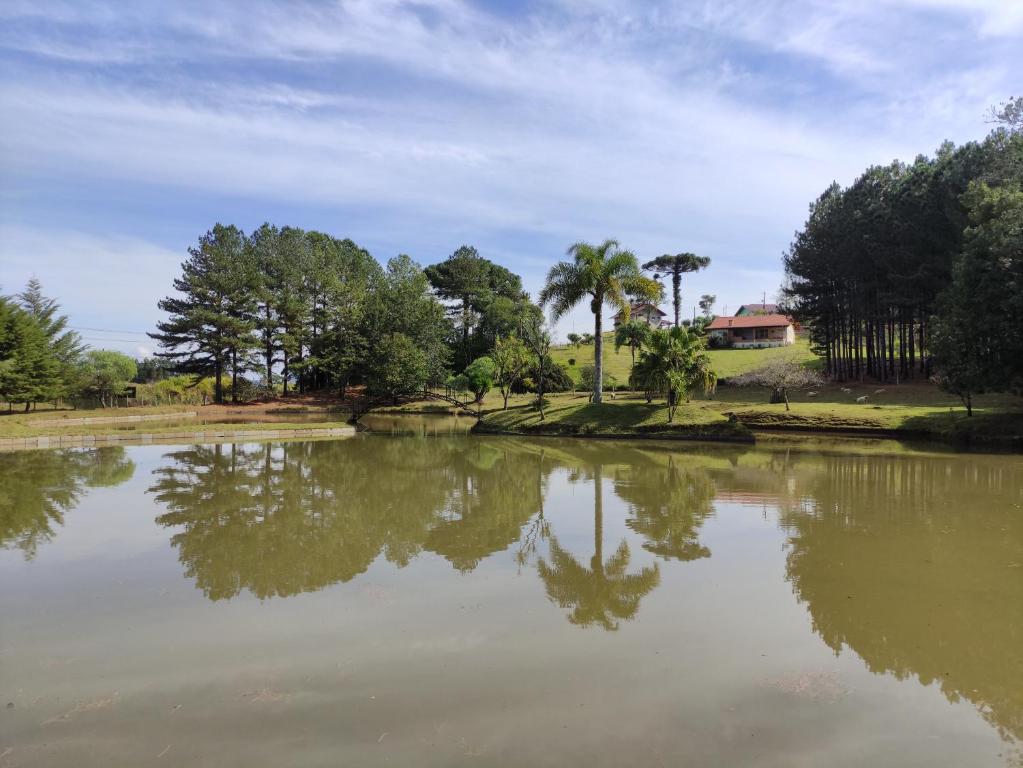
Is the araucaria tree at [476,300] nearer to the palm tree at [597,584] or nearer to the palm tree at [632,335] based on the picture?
the palm tree at [632,335]

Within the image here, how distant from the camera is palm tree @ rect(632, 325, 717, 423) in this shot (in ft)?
91.5

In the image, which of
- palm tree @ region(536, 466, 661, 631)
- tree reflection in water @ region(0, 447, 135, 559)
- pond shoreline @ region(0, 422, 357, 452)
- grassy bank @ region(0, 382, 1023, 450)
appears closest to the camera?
palm tree @ region(536, 466, 661, 631)

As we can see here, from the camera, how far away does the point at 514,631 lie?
6.55 metres

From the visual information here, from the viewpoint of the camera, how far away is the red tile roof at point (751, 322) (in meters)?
73.4

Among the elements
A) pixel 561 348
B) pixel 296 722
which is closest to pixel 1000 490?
pixel 296 722

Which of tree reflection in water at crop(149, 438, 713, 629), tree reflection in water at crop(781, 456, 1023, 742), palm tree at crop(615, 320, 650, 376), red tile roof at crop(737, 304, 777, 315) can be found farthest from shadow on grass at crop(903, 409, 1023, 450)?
red tile roof at crop(737, 304, 777, 315)

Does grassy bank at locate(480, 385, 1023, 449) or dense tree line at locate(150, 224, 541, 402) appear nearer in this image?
grassy bank at locate(480, 385, 1023, 449)

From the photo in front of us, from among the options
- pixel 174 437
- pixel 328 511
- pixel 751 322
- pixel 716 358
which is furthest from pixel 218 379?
pixel 751 322

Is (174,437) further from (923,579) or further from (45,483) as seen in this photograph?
(923,579)

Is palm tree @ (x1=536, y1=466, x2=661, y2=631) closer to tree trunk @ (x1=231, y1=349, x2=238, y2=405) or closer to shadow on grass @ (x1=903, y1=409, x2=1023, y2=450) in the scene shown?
shadow on grass @ (x1=903, y1=409, x2=1023, y2=450)

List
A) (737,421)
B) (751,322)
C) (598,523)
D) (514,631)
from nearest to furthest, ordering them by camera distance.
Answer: (514,631)
(598,523)
(737,421)
(751,322)

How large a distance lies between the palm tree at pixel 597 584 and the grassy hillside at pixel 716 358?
145 ft

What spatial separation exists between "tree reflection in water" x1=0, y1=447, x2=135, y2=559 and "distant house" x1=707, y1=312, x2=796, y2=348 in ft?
210

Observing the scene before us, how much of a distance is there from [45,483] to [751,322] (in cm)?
7202
